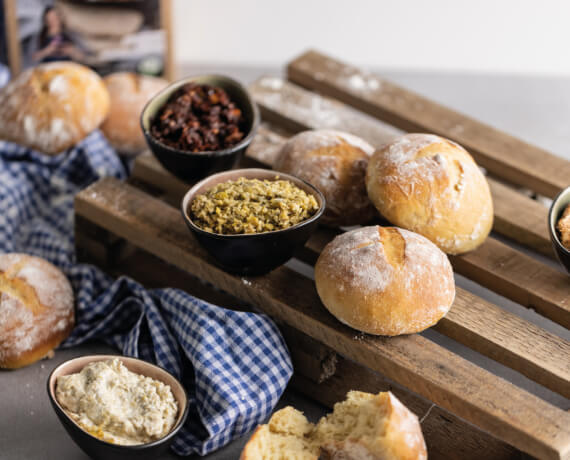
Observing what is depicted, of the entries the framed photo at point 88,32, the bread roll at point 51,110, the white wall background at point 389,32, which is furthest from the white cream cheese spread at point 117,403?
the white wall background at point 389,32

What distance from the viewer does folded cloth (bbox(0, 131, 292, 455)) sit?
1.76 meters

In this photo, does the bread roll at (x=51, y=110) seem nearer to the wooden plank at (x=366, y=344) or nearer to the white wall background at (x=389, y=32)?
the wooden plank at (x=366, y=344)

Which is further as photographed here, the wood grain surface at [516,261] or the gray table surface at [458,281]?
the wood grain surface at [516,261]

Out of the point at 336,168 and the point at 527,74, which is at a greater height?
the point at 336,168

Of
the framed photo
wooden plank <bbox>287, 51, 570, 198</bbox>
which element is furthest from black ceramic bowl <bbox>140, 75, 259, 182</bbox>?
the framed photo

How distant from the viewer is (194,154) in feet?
6.58

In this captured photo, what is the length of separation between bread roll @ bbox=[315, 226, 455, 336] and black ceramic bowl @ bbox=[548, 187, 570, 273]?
320mm

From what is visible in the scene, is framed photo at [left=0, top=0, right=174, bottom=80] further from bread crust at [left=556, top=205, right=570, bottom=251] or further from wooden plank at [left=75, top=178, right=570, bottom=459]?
bread crust at [left=556, top=205, right=570, bottom=251]

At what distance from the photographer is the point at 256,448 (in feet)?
5.12

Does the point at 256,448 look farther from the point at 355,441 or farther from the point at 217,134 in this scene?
the point at 217,134

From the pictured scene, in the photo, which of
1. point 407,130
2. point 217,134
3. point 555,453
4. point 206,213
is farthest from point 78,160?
point 555,453

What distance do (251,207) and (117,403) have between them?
55 centimetres

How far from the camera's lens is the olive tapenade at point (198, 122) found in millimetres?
2055

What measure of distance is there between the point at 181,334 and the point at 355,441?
56cm
